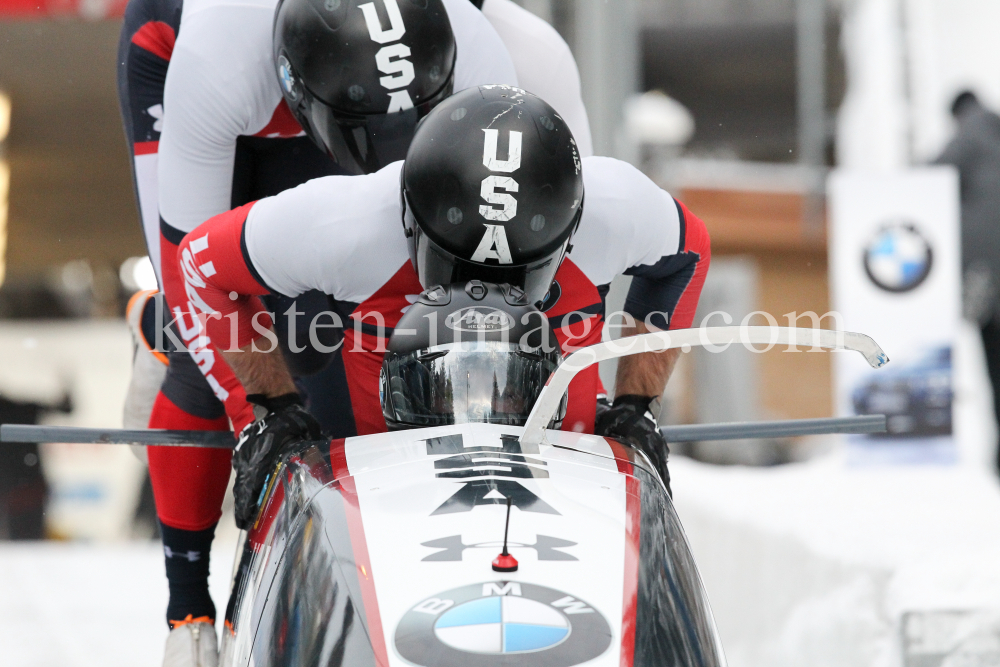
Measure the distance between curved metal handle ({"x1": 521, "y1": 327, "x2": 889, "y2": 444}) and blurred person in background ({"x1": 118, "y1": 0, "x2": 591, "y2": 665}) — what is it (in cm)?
87

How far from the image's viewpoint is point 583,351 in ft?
4.77

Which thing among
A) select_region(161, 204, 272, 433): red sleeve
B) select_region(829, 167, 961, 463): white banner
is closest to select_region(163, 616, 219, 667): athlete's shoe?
select_region(161, 204, 272, 433): red sleeve

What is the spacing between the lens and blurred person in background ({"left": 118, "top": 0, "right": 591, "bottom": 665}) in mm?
2160

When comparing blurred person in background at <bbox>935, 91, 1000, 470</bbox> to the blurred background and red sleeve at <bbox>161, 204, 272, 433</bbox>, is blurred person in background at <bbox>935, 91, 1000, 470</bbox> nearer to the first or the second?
the blurred background

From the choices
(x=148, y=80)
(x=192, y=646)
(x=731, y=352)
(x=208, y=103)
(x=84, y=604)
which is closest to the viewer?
(x=192, y=646)

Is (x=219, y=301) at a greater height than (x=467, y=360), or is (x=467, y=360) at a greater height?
(x=219, y=301)

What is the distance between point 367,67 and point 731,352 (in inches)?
181

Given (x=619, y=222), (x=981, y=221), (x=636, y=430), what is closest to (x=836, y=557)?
(x=636, y=430)

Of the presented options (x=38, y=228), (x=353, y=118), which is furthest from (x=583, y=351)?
(x=38, y=228)

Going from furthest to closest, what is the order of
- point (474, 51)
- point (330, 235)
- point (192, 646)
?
point (474, 51) → point (192, 646) → point (330, 235)

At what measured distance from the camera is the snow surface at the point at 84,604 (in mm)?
3377

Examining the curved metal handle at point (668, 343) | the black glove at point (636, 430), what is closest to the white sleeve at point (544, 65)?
the black glove at point (636, 430)

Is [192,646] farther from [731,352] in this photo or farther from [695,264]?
[731,352]

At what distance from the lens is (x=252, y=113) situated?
2.46 metres
